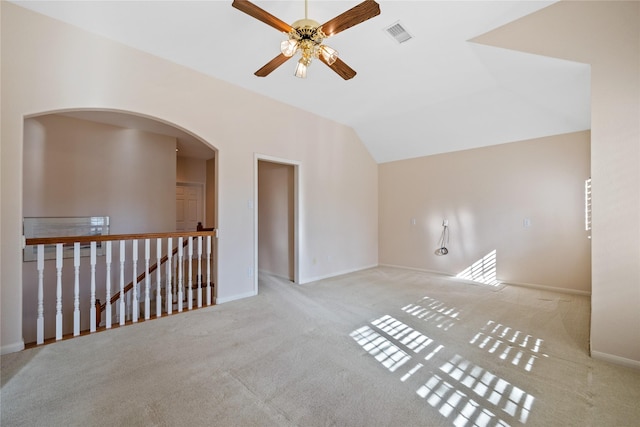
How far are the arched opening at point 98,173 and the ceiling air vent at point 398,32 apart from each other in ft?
7.95

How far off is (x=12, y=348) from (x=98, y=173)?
330cm

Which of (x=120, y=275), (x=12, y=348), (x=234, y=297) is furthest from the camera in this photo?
(x=234, y=297)

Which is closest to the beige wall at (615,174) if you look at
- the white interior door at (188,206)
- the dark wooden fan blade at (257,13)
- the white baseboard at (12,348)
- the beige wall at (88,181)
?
the dark wooden fan blade at (257,13)

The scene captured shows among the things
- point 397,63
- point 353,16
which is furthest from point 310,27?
point 397,63

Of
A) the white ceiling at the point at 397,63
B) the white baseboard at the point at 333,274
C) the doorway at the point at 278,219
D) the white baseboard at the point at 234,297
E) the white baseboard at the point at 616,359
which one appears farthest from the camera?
the doorway at the point at 278,219

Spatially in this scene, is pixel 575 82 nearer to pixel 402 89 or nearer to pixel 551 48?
pixel 551 48

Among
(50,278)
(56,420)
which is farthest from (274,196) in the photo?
(56,420)

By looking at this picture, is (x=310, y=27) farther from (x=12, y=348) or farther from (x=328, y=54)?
(x=12, y=348)

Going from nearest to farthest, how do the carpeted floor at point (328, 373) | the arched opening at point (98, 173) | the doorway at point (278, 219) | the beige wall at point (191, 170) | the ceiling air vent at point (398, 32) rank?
the carpeted floor at point (328, 373)
the ceiling air vent at point (398, 32)
the arched opening at point (98, 173)
the doorway at point (278, 219)
the beige wall at point (191, 170)

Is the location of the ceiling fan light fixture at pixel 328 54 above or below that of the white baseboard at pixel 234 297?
above

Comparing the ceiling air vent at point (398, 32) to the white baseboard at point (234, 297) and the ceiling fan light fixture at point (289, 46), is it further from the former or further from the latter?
the white baseboard at point (234, 297)

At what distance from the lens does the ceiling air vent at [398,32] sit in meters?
2.59

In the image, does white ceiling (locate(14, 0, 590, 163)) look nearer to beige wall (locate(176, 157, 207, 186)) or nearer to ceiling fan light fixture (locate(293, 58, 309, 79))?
ceiling fan light fixture (locate(293, 58, 309, 79))

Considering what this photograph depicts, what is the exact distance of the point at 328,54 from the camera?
2.17 meters
